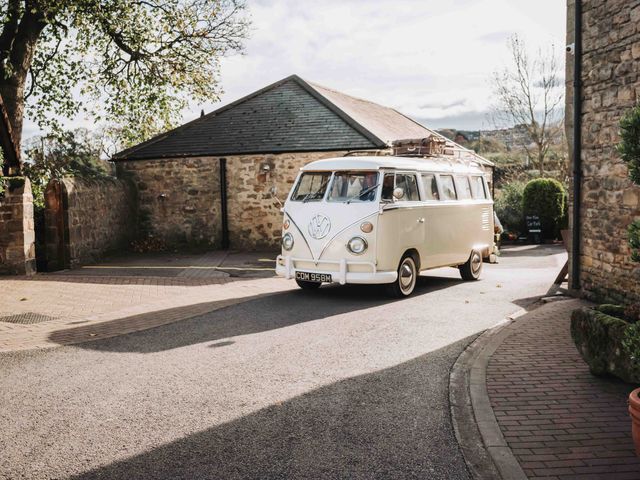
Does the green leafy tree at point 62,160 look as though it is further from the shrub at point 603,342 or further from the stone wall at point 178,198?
the shrub at point 603,342

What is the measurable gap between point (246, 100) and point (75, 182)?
28.4 feet

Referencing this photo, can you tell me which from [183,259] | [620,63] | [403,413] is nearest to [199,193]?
[183,259]

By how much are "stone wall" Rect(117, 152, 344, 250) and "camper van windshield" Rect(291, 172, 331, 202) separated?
8005 mm

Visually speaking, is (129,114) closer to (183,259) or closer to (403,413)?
(183,259)


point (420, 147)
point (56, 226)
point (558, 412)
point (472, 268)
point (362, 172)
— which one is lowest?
point (558, 412)

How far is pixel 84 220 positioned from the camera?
16438mm

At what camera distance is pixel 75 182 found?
16.0 m

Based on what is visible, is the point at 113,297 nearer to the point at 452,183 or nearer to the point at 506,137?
the point at 452,183

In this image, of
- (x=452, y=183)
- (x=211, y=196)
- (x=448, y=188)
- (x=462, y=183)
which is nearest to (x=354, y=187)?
(x=448, y=188)

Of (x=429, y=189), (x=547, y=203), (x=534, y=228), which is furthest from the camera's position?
(x=547, y=203)

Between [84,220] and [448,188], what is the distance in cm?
951

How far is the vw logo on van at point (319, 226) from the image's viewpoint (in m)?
10.7

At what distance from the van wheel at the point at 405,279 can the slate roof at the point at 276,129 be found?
783 cm

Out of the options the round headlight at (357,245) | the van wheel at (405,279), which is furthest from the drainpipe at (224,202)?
the round headlight at (357,245)
